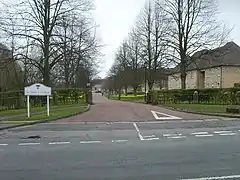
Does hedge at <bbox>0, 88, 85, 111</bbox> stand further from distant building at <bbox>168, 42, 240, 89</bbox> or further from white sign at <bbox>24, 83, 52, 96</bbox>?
distant building at <bbox>168, 42, 240, 89</bbox>

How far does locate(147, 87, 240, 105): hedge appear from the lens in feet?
118

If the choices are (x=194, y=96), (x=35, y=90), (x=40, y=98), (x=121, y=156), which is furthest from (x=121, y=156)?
(x=194, y=96)

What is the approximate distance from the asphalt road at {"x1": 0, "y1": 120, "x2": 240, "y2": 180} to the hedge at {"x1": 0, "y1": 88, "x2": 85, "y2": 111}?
18.3 m

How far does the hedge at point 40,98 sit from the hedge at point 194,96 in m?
8.59

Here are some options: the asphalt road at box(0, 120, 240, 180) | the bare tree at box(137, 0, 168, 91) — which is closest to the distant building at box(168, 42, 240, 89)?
the bare tree at box(137, 0, 168, 91)

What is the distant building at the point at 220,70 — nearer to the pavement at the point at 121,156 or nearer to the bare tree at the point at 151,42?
the bare tree at the point at 151,42

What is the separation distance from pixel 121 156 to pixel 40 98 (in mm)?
28881

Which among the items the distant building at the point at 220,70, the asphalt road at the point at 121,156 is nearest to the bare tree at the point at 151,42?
the distant building at the point at 220,70

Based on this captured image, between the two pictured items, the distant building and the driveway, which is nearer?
the driveway

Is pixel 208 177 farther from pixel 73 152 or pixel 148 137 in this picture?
pixel 148 137

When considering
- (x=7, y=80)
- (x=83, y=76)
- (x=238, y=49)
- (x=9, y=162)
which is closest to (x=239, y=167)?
(x=9, y=162)

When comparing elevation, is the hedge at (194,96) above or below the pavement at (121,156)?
above

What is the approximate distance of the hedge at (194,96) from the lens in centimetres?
3588

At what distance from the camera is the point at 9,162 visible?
8.41m
